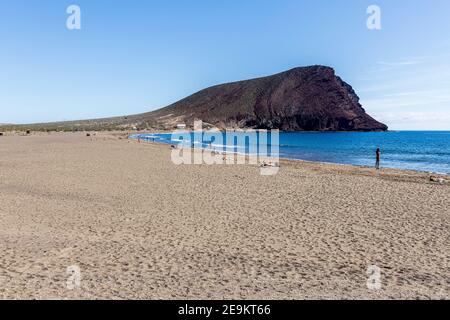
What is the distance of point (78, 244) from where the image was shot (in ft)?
29.3

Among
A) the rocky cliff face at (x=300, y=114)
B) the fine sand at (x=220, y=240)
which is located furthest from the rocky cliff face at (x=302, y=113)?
the fine sand at (x=220, y=240)

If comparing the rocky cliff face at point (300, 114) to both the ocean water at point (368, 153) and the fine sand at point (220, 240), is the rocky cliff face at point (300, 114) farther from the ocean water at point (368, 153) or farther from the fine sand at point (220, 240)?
the fine sand at point (220, 240)

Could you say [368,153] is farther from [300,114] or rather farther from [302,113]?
[300,114]

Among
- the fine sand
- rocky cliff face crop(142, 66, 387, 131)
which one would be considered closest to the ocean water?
the fine sand

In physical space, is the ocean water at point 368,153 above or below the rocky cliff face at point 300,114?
below

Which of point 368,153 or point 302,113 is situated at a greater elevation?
point 302,113

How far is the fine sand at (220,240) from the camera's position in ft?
21.6

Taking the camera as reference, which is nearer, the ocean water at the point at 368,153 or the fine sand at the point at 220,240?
the fine sand at the point at 220,240

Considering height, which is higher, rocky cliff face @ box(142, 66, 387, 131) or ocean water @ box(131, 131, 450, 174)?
rocky cliff face @ box(142, 66, 387, 131)

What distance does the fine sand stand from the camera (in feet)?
21.6

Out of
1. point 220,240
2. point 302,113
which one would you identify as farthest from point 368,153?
point 302,113

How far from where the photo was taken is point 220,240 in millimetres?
9398

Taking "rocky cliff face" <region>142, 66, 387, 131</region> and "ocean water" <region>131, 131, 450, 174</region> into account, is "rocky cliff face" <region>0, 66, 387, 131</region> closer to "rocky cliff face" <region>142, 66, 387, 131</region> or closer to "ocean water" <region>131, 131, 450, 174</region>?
"rocky cliff face" <region>142, 66, 387, 131</region>
